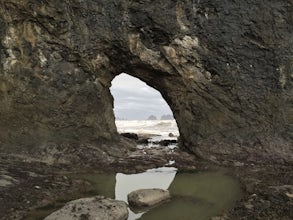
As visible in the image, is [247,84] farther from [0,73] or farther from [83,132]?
[0,73]

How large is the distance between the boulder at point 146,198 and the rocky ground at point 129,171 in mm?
1918

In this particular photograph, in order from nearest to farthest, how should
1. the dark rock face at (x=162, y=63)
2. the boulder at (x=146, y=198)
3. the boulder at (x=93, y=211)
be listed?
1. the boulder at (x=93, y=211)
2. the boulder at (x=146, y=198)
3. the dark rock face at (x=162, y=63)

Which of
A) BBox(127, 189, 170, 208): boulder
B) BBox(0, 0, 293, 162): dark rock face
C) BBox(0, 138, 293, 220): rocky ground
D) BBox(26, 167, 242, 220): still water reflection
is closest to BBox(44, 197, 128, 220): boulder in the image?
BBox(26, 167, 242, 220): still water reflection

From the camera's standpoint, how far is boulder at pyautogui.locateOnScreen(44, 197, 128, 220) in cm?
922

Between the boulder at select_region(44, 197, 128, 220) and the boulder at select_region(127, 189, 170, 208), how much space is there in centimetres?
82

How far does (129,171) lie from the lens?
1557 centimetres

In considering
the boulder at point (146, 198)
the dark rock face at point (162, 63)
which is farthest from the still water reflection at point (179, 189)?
the dark rock face at point (162, 63)

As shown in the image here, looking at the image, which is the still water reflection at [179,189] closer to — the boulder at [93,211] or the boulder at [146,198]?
the boulder at [146,198]

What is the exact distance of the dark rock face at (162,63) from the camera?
17.1m

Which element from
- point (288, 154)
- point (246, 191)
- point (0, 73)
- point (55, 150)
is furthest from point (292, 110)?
point (0, 73)

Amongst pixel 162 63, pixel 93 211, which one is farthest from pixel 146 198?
pixel 162 63

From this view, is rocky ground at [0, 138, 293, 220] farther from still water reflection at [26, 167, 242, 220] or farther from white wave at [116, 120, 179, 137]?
white wave at [116, 120, 179, 137]

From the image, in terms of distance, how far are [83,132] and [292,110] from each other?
10.0 m

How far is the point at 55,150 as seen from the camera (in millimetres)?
16781
